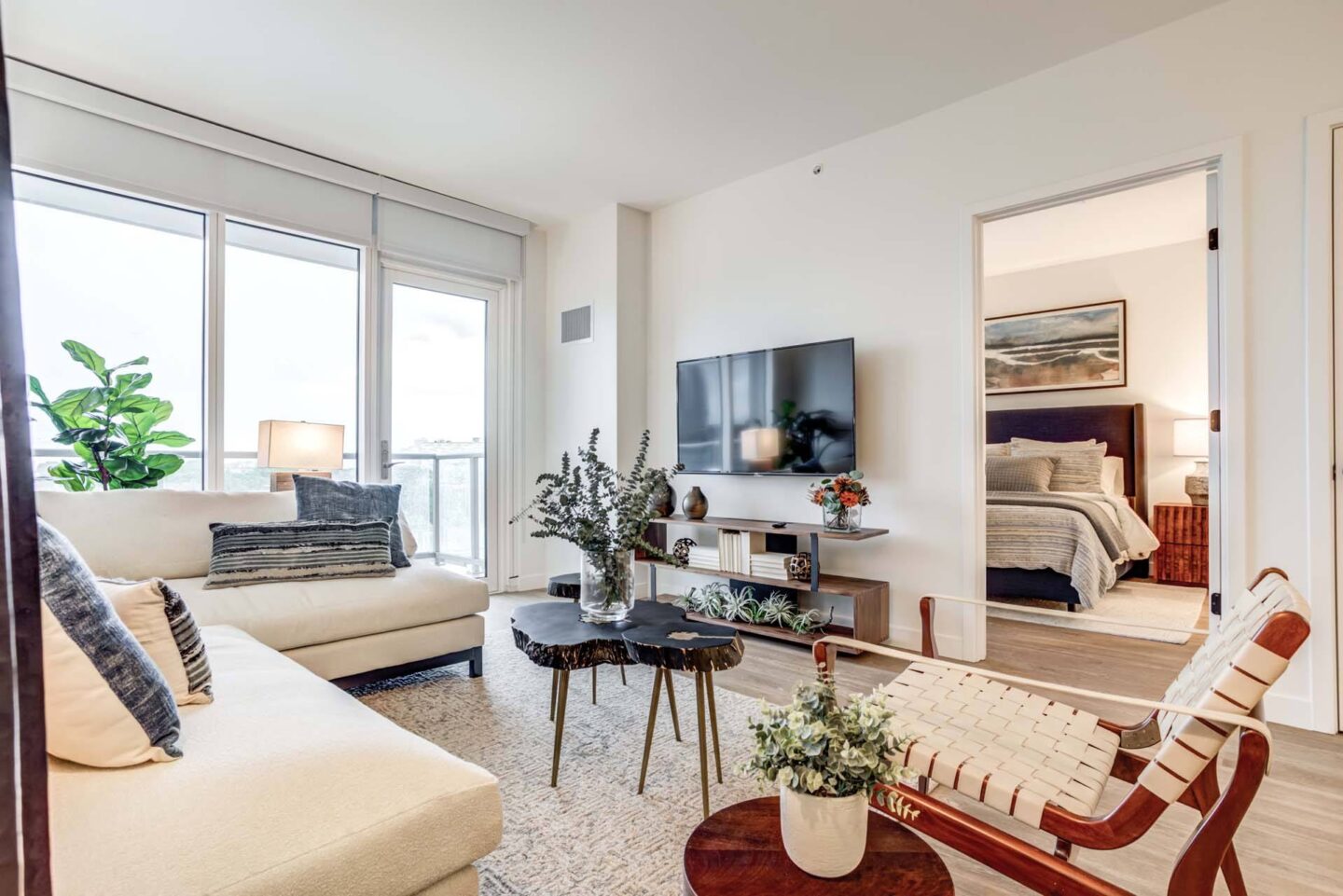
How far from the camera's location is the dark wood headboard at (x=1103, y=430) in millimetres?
5871

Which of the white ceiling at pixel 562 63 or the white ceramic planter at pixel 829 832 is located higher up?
the white ceiling at pixel 562 63

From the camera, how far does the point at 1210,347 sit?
9.46 feet

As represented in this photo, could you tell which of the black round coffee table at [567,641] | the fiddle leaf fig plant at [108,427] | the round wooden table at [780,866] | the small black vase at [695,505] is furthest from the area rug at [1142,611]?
the fiddle leaf fig plant at [108,427]

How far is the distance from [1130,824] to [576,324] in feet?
14.5

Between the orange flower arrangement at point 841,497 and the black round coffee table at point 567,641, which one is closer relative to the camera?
the black round coffee table at point 567,641

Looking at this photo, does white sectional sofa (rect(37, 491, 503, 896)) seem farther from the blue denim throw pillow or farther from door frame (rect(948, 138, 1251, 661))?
door frame (rect(948, 138, 1251, 661))

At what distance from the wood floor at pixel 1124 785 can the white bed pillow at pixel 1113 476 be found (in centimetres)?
232

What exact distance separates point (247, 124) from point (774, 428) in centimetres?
327

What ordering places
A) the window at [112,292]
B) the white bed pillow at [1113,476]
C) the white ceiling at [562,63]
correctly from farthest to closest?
1. the white bed pillow at [1113,476]
2. the window at [112,292]
3. the white ceiling at [562,63]

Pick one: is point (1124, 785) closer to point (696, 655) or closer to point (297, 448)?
point (696, 655)

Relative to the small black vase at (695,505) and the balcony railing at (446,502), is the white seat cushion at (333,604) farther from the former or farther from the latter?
the balcony railing at (446,502)

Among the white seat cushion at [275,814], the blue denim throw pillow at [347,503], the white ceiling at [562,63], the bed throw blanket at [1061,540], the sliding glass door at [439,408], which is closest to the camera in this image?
the white seat cushion at [275,814]

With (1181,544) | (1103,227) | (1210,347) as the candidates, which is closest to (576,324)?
(1210,347)

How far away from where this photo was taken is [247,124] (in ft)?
12.0
